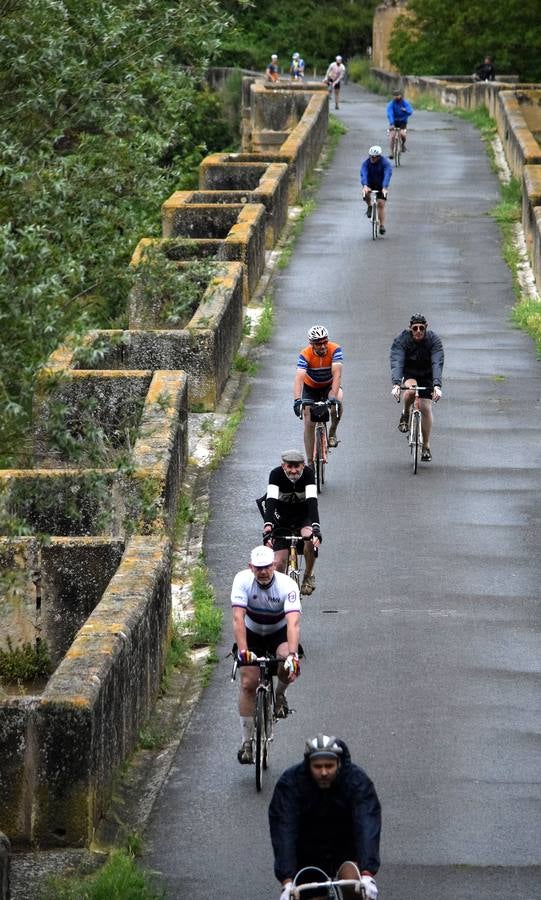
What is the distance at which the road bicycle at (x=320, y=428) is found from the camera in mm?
19125

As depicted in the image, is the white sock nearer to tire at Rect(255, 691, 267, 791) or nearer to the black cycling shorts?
tire at Rect(255, 691, 267, 791)

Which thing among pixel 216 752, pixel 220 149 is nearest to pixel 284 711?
pixel 216 752

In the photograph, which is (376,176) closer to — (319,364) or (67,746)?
(319,364)

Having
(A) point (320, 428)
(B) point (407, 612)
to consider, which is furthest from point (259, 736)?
(A) point (320, 428)

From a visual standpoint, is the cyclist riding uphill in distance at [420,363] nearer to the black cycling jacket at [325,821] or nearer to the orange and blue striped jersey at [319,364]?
the orange and blue striped jersey at [319,364]

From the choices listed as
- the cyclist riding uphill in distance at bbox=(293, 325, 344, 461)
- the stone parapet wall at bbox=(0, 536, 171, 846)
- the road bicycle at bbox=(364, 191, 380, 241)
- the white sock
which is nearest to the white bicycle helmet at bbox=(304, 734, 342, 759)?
the stone parapet wall at bbox=(0, 536, 171, 846)

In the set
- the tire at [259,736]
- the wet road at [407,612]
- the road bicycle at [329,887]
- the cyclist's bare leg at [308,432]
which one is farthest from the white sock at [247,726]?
the cyclist's bare leg at [308,432]

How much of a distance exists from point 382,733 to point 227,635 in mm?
2622

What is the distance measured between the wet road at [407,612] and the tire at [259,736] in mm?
132

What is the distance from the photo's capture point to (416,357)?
1998 centimetres

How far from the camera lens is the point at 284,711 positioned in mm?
12703

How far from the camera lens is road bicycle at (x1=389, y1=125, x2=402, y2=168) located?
4372 cm

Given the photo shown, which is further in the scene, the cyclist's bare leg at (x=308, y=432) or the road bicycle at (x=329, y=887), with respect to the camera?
the cyclist's bare leg at (x=308, y=432)

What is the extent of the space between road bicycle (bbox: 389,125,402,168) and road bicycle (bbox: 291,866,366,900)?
3596cm
